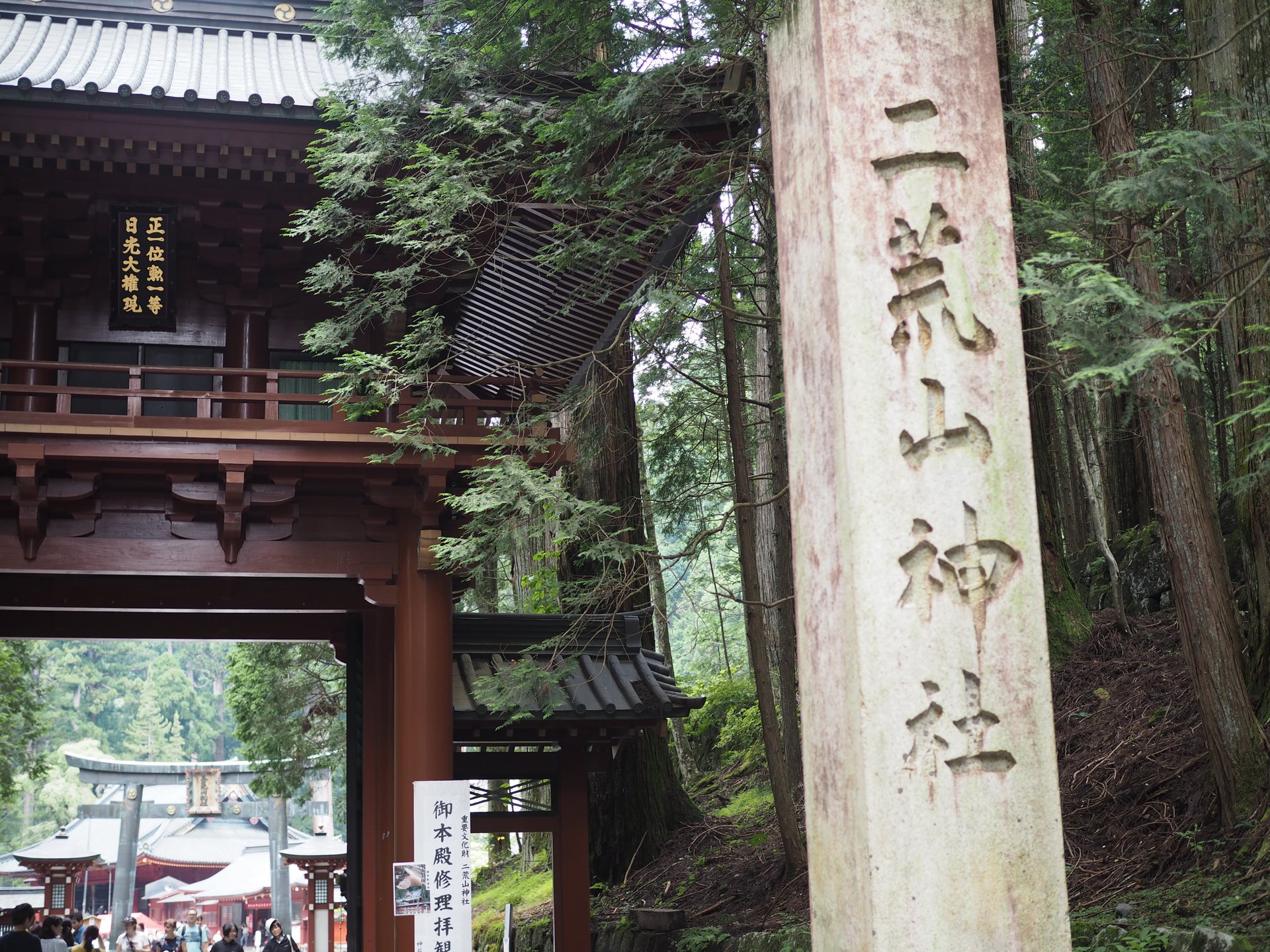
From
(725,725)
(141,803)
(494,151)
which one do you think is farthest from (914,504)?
(141,803)

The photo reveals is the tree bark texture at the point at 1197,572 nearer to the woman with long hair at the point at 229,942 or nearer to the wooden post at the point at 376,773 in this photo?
the wooden post at the point at 376,773

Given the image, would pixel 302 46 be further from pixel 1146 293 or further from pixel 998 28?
pixel 1146 293

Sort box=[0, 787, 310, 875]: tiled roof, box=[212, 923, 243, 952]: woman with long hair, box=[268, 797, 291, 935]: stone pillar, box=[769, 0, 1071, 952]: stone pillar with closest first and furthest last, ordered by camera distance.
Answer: box=[769, 0, 1071, 952]: stone pillar
box=[212, 923, 243, 952]: woman with long hair
box=[268, 797, 291, 935]: stone pillar
box=[0, 787, 310, 875]: tiled roof

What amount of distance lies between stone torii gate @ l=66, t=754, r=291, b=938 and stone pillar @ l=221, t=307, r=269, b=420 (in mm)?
18848

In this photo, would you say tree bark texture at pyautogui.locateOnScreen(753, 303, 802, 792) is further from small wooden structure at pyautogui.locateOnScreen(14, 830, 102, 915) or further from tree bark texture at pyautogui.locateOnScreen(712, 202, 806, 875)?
small wooden structure at pyautogui.locateOnScreen(14, 830, 102, 915)

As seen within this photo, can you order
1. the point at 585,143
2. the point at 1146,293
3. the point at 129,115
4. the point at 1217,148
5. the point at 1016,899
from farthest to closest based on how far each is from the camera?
the point at 129,115 < the point at 585,143 < the point at 1146,293 < the point at 1217,148 < the point at 1016,899

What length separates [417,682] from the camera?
780cm

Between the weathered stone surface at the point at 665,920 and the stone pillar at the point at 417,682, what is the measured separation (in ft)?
9.46

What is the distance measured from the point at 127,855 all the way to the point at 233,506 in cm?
2445

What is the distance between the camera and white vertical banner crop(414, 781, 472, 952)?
7176mm

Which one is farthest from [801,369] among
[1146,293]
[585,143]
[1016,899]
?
[585,143]

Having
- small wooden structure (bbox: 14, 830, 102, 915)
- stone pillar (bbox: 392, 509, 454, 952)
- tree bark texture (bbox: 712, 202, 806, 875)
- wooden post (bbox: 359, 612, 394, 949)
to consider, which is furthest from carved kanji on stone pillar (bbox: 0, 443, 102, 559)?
small wooden structure (bbox: 14, 830, 102, 915)

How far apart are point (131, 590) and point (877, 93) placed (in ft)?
24.0

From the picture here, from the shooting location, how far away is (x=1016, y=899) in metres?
3.49
